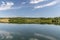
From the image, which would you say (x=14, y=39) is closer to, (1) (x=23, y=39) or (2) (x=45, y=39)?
(1) (x=23, y=39)

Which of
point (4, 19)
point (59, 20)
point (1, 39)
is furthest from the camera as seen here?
point (4, 19)

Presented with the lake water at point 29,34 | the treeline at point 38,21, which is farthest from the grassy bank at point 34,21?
the lake water at point 29,34

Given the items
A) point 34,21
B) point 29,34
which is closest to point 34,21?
point 34,21

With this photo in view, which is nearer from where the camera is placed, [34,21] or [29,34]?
[29,34]

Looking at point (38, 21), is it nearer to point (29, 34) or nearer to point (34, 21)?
point (34, 21)

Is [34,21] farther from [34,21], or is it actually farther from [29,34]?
[29,34]

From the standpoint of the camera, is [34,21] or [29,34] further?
[34,21]

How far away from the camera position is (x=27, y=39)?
848 inches

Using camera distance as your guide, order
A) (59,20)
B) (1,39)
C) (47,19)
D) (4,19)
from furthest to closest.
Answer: (4,19) < (47,19) < (59,20) < (1,39)

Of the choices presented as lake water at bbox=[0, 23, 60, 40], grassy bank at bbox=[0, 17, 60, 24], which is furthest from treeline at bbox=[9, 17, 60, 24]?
lake water at bbox=[0, 23, 60, 40]

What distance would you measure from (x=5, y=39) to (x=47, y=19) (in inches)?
1655

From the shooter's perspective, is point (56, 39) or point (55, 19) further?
point (55, 19)

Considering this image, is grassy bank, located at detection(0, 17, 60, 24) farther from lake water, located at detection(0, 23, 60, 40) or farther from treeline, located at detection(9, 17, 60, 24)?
lake water, located at detection(0, 23, 60, 40)

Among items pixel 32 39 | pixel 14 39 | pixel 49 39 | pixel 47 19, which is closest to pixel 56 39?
pixel 49 39
